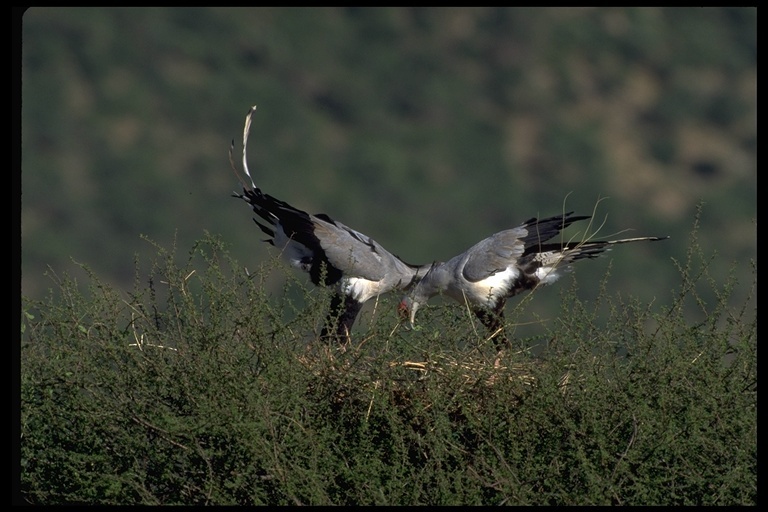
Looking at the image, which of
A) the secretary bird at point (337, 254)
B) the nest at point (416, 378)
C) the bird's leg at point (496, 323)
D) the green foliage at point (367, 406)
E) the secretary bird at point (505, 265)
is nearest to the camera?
the green foliage at point (367, 406)

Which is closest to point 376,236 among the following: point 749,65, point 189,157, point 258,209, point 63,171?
point 189,157

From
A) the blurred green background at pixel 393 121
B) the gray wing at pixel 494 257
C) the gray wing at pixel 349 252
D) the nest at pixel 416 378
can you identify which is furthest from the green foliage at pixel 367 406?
the blurred green background at pixel 393 121

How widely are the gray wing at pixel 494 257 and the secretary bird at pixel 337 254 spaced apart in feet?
1.24

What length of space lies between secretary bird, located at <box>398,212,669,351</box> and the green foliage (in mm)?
1418

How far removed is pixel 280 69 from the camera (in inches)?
1229

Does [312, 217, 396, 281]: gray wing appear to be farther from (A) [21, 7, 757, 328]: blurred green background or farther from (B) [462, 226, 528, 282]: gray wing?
(A) [21, 7, 757, 328]: blurred green background

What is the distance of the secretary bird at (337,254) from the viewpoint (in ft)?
24.1

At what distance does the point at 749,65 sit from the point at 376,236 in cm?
1114

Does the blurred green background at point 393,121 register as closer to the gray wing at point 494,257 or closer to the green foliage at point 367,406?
the gray wing at point 494,257

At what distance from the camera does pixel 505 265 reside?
7234 millimetres

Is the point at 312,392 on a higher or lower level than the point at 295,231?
lower

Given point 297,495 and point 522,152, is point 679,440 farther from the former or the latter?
point 522,152

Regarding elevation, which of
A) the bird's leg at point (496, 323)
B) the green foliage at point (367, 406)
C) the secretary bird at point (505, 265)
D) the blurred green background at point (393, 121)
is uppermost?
the blurred green background at point (393, 121)

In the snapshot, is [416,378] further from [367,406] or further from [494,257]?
[494,257]
